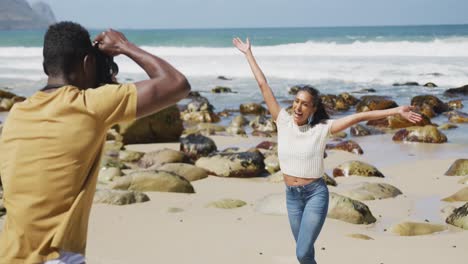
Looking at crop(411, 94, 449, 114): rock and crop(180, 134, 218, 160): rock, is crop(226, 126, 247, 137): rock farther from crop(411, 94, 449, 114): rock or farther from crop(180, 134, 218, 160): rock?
crop(411, 94, 449, 114): rock

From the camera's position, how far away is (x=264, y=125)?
59.7ft

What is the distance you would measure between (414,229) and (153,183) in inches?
143

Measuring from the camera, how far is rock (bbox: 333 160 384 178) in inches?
447

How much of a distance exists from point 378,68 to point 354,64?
283 centimetres

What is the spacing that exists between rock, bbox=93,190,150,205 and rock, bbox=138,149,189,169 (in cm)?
316

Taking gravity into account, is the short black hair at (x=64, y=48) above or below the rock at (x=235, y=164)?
above

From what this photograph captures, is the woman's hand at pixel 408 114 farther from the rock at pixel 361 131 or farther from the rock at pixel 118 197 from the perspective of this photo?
the rock at pixel 361 131

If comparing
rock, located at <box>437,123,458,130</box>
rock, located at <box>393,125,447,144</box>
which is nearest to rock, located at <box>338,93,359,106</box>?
rock, located at <box>437,123,458,130</box>

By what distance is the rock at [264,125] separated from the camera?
58.9 feet

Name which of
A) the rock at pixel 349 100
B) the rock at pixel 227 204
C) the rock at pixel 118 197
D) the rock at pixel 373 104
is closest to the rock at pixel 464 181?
the rock at pixel 227 204

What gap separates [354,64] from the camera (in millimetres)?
42594

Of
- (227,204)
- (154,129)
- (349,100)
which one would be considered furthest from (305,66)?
(227,204)

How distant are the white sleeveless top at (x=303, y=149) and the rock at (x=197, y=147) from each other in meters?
7.41

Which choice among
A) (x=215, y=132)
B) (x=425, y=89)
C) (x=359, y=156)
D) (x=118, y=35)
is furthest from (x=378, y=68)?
(x=118, y=35)
